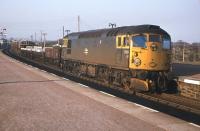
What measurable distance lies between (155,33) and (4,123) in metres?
10.9

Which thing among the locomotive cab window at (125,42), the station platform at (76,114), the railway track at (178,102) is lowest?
the railway track at (178,102)

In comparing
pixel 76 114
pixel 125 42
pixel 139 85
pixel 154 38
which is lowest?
pixel 76 114

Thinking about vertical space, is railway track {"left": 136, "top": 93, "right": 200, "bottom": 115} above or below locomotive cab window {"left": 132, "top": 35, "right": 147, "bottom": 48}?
below

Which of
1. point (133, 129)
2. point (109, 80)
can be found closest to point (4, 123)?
point (133, 129)

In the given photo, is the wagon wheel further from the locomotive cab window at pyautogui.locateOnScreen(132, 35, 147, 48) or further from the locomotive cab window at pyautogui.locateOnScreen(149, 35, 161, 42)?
the locomotive cab window at pyautogui.locateOnScreen(149, 35, 161, 42)

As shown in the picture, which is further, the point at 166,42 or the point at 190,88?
the point at 166,42

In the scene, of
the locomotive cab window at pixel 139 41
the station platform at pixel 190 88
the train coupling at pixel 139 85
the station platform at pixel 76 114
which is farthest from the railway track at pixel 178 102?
the locomotive cab window at pixel 139 41

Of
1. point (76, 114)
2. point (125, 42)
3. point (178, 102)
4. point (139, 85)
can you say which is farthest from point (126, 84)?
point (76, 114)

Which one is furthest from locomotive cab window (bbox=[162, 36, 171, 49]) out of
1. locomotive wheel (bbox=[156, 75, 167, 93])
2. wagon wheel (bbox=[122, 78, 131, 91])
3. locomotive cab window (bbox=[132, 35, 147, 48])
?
wagon wheel (bbox=[122, 78, 131, 91])

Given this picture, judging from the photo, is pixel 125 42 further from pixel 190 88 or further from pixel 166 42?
pixel 190 88

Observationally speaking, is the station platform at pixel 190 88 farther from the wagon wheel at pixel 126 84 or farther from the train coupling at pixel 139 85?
the wagon wheel at pixel 126 84

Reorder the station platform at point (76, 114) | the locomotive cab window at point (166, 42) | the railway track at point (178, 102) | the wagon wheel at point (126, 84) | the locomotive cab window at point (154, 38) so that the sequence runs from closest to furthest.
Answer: the station platform at point (76, 114), the railway track at point (178, 102), the locomotive cab window at point (154, 38), the locomotive cab window at point (166, 42), the wagon wheel at point (126, 84)

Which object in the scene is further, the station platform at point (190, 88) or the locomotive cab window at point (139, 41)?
the locomotive cab window at point (139, 41)

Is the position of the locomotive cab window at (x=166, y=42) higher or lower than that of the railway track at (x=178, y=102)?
higher
